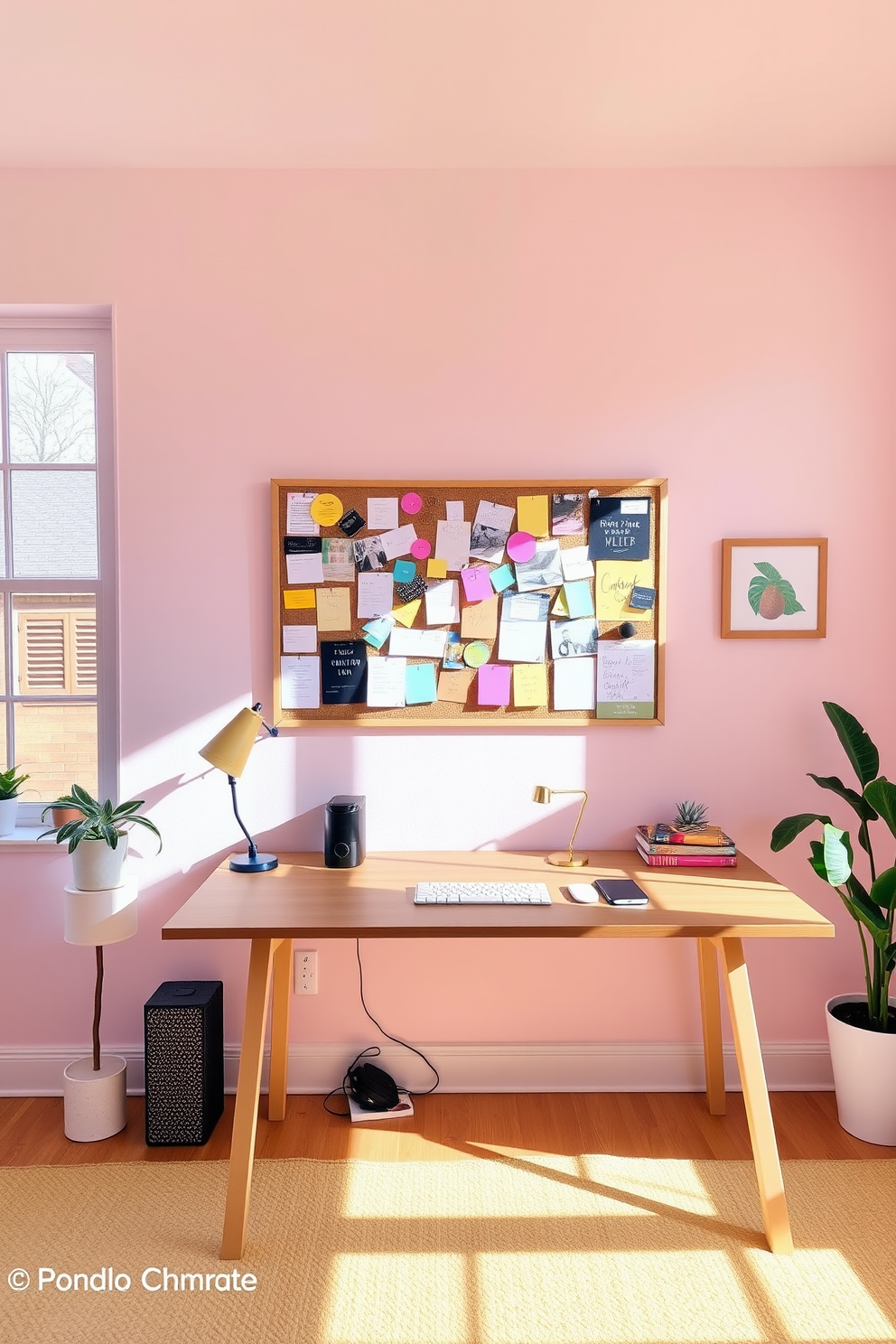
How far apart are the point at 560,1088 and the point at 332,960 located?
79 cm

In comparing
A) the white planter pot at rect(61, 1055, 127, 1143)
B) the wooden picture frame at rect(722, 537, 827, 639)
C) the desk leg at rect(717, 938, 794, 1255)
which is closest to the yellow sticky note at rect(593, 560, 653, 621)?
the wooden picture frame at rect(722, 537, 827, 639)

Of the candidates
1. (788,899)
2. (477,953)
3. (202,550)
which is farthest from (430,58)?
(477,953)

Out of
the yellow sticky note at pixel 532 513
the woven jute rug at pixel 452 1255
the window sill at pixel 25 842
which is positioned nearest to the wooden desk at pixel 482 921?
the woven jute rug at pixel 452 1255

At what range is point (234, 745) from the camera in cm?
234

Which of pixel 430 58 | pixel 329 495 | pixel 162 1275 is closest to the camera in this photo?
pixel 162 1275

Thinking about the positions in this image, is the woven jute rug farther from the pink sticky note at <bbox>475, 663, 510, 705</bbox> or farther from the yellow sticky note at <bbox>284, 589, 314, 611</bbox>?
the yellow sticky note at <bbox>284, 589, 314, 611</bbox>

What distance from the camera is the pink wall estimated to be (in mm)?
2588

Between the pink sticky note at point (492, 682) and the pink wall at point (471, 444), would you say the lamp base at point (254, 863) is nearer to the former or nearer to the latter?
the pink wall at point (471, 444)

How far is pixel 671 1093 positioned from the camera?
2.68 m

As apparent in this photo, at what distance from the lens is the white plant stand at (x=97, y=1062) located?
2.37 metres

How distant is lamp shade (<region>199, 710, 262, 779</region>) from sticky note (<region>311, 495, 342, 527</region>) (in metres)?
0.62

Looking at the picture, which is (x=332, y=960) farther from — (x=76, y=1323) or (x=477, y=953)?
(x=76, y=1323)

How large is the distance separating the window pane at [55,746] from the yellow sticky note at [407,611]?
1.00 meters

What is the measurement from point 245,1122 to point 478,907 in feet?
2.29
